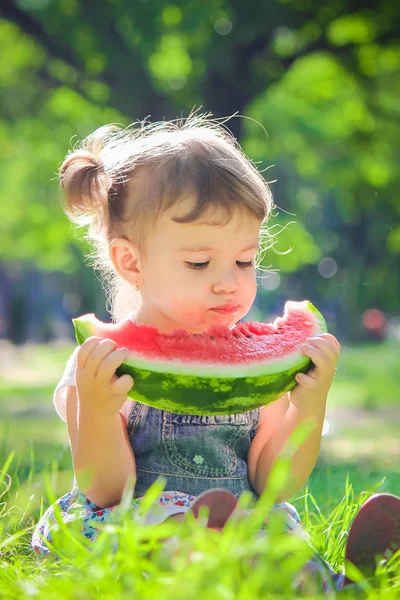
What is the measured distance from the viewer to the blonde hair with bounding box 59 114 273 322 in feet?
9.16

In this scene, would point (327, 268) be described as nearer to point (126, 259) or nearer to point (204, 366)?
point (126, 259)

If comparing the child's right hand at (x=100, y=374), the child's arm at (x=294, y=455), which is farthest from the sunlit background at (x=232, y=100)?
the child's right hand at (x=100, y=374)

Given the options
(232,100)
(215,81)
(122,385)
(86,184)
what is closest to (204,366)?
(122,385)

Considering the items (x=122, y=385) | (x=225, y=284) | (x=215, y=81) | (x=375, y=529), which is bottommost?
(x=375, y=529)

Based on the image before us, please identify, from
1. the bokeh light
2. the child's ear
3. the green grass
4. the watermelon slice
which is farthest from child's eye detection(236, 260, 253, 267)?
the bokeh light

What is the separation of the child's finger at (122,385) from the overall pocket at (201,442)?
1.30ft

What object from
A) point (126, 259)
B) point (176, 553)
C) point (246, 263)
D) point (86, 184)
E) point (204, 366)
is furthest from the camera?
point (86, 184)

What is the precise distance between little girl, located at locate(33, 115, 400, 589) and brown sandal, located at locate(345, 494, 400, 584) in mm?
511

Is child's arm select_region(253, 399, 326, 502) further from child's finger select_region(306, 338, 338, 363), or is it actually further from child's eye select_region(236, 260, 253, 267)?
child's eye select_region(236, 260, 253, 267)

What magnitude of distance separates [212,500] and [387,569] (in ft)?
1.62

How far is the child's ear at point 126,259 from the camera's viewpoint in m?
2.93

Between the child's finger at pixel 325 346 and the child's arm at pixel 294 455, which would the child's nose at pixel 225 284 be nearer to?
the child's finger at pixel 325 346

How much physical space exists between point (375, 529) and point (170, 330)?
1.07 meters

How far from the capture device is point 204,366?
98.9 inches
